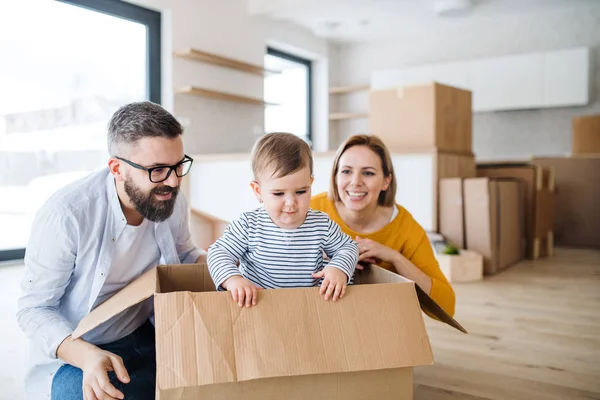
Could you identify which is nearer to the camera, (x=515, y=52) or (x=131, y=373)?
(x=131, y=373)

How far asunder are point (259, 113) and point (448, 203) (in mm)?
2885

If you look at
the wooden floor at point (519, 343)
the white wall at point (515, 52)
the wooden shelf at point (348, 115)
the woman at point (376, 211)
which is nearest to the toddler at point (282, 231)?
the woman at point (376, 211)

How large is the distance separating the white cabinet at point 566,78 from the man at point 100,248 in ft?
18.0

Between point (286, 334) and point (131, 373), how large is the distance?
0.52 m

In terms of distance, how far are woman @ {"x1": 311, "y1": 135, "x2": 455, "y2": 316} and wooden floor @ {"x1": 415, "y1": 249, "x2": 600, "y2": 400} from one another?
270mm

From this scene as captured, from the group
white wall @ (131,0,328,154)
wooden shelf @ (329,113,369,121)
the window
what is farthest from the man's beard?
wooden shelf @ (329,113,369,121)

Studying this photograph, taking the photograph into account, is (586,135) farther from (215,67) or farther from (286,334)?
(286,334)

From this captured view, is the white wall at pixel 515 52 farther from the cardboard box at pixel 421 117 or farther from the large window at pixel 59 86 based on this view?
the large window at pixel 59 86

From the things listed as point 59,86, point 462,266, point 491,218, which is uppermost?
point 59,86

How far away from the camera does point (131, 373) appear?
1.26 meters

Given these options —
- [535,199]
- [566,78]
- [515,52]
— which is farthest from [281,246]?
[515,52]

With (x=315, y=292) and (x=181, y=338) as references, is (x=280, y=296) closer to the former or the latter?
(x=315, y=292)

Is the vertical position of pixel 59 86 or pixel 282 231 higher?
pixel 59 86

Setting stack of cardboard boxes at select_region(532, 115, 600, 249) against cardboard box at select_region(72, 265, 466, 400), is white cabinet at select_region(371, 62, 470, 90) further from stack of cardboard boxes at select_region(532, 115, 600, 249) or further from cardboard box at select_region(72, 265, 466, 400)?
cardboard box at select_region(72, 265, 466, 400)
